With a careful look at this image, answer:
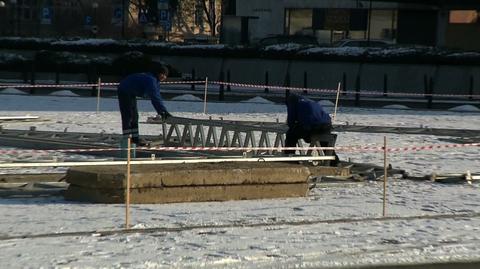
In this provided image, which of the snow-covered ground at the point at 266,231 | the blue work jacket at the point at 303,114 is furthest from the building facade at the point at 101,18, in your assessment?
the snow-covered ground at the point at 266,231

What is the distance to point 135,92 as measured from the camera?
15.7 metres

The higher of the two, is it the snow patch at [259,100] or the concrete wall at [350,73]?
the concrete wall at [350,73]

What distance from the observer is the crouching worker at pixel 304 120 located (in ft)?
47.3

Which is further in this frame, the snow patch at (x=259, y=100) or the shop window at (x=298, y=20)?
the shop window at (x=298, y=20)

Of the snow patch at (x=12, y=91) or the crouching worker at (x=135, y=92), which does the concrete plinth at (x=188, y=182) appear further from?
the snow patch at (x=12, y=91)

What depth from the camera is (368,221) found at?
10.6m

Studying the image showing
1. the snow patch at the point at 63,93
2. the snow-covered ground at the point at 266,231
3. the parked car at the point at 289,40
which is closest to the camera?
the snow-covered ground at the point at 266,231

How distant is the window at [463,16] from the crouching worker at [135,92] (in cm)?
3780

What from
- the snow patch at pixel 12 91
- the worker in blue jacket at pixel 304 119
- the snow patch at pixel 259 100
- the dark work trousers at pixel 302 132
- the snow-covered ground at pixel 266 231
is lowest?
the snow patch at pixel 12 91

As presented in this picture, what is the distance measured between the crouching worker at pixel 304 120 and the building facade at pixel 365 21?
34.6 metres

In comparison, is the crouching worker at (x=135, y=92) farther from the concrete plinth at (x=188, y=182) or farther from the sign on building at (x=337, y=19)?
the sign on building at (x=337, y=19)

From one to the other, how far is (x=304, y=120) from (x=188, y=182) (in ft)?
11.1

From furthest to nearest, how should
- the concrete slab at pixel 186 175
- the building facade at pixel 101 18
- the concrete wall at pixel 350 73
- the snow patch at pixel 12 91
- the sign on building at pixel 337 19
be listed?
the building facade at pixel 101 18, the sign on building at pixel 337 19, the concrete wall at pixel 350 73, the snow patch at pixel 12 91, the concrete slab at pixel 186 175

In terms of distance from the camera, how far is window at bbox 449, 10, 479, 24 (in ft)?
166
